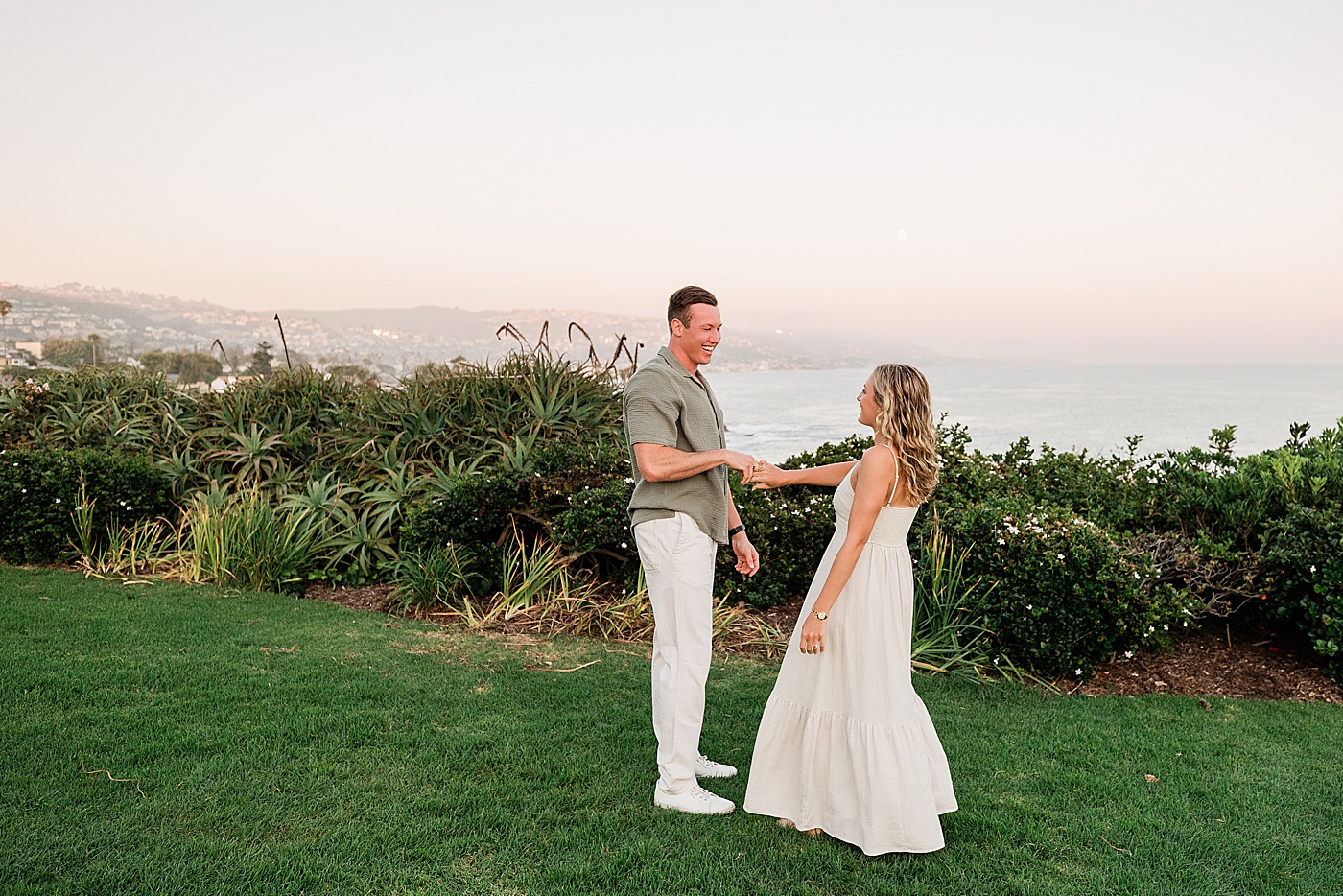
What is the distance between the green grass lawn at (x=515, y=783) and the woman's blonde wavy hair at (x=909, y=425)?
4.88 ft

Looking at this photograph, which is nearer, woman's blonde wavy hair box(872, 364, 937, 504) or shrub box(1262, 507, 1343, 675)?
woman's blonde wavy hair box(872, 364, 937, 504)

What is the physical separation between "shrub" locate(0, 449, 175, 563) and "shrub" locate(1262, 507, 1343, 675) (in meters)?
9.74

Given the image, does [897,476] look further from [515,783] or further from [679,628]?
[515,783]

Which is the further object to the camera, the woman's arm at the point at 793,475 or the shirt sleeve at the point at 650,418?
the woman's arm at the point at 793,475

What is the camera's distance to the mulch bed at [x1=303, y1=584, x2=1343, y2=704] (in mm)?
5402

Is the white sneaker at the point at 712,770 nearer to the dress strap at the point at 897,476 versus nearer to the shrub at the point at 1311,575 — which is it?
the dress strap at the point at 897,476

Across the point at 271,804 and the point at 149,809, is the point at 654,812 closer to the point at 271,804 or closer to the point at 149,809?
the point at 271,804

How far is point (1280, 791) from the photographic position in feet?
13.0

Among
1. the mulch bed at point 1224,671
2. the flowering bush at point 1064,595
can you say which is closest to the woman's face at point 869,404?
the flowering bush at point 1064,595

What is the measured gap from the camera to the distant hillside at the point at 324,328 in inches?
396

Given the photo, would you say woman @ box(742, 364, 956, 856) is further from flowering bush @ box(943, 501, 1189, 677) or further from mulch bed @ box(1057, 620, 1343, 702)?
mulch bed @ box(1057, 620, 1343, 702)

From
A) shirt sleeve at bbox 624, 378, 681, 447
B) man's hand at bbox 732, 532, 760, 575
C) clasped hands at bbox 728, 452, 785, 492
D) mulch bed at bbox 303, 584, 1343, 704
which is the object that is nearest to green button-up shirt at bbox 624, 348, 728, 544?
shirt sleeve at bbox 624, 378, 681, 447

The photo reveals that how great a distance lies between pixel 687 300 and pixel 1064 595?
3.36 m

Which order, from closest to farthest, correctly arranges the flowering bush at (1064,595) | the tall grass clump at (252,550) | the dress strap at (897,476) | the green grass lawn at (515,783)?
the green grass lawn at (515,783) < the dress strap at (897,476) < the flowering bush at (1064,595) < the tall grass clump at (252,550)
